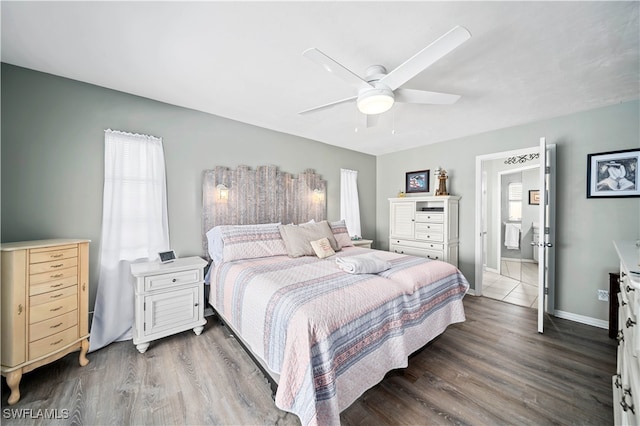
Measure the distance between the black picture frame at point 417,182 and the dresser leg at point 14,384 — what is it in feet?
16.5

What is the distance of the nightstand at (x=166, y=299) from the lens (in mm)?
2180

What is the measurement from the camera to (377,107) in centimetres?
186

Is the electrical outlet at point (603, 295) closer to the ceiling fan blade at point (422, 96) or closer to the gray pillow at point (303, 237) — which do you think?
the ceiling fan blade at point (422, 96)

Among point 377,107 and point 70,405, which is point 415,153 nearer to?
point 377,107

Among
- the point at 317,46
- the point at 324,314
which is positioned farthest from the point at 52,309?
the point at 317,46

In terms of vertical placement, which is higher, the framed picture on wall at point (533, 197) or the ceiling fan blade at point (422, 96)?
the ceiling fan blade at point (422, 96)

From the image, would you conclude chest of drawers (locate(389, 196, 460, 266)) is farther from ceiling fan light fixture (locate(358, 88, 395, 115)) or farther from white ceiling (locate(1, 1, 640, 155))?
ceiling fan light fixture (locate(358, 88, 395, 115))

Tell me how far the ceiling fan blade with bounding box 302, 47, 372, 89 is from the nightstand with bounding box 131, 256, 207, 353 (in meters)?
2.18

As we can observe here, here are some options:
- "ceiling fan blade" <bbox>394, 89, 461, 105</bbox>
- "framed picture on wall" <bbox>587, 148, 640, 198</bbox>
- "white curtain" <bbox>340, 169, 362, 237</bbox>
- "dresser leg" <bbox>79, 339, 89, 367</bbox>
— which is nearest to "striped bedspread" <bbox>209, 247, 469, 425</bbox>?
"dresser leg" <bbox>79, 339, 89, 367</bbox>

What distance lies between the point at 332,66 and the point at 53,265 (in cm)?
250

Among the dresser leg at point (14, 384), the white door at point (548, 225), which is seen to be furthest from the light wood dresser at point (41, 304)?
the white door at point (548, 225)

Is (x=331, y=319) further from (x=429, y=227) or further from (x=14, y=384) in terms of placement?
(x=429, y=227)

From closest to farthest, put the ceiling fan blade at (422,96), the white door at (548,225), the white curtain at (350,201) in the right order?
the ceiling fan blade at (422,96), the white door at (548,225), the white curtain at (350,201)

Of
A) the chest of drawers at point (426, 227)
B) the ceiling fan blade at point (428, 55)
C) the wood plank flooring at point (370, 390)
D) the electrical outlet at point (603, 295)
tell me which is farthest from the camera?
the chest of drawers at point (426, 227)
